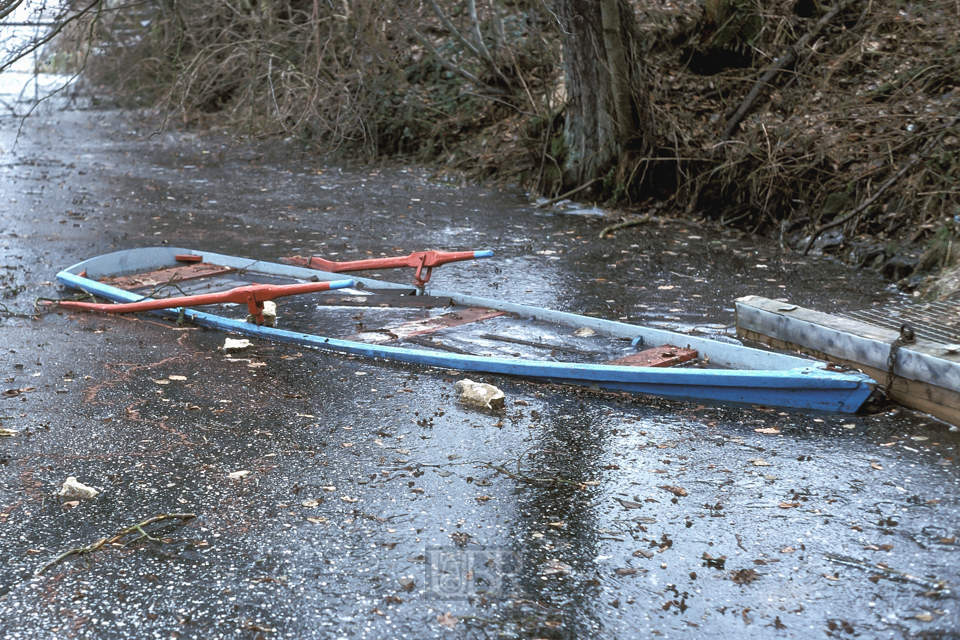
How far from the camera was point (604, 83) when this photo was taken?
11438 millimetres

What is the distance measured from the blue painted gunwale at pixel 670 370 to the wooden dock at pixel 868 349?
21 centimetres

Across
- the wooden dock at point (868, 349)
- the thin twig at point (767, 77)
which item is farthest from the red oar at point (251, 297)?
the thin twig at point (767, 77)

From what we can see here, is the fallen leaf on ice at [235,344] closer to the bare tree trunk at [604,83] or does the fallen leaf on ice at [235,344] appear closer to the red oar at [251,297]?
the red oar at [251,297]

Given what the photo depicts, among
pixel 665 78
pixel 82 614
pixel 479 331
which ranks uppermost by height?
pixel 665 78

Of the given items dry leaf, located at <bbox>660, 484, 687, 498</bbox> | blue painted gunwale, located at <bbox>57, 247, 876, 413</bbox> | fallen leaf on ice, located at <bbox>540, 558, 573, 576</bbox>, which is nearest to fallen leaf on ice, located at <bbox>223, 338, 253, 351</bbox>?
blue painted gunwale, located at <bbox>57, 247, 876, 413</bbox>

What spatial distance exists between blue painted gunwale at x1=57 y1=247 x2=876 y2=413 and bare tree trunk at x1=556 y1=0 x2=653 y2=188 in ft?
18.5

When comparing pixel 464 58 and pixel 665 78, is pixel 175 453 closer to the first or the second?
pixel 665 78

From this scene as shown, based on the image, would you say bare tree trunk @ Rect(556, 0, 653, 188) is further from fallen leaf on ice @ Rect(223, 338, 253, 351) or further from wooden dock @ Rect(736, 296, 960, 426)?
fallen leaf on ice @ Rect(223, 338, 253, 351)

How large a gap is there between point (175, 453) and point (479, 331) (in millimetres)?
2314

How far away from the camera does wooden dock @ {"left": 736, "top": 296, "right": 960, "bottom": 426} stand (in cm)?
455

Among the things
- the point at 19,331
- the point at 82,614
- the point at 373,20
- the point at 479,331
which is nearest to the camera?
the point at 82,614

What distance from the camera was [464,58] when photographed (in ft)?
52.6

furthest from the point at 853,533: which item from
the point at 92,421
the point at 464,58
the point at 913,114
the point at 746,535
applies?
the point at 464,58

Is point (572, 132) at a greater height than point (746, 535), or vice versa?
point (572, 132)
